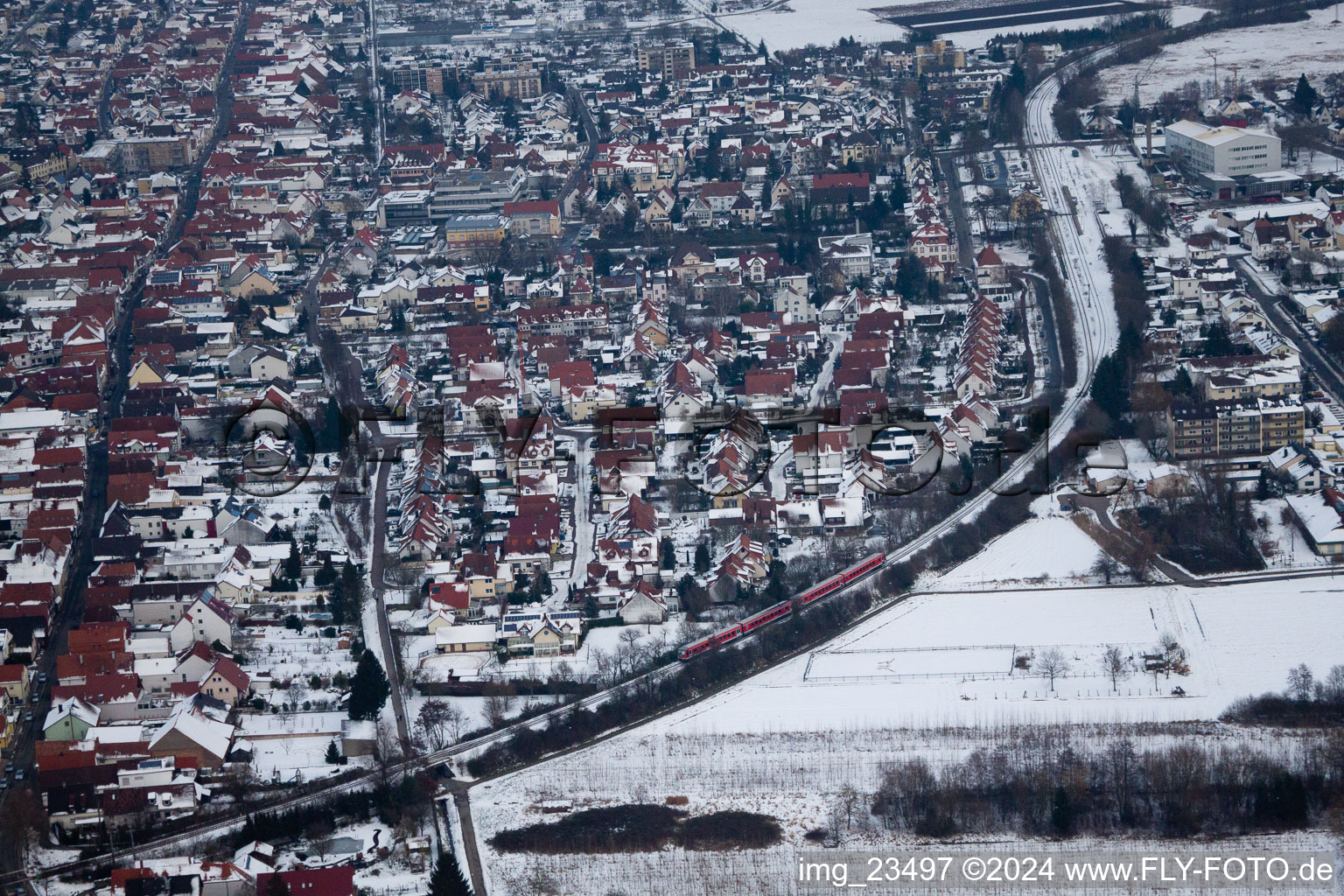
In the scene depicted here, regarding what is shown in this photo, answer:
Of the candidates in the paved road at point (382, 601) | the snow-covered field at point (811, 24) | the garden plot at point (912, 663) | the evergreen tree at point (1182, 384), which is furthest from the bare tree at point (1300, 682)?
the snow-covered field at point (811, 24)

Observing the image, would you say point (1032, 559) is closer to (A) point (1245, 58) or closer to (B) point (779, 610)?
(B) point (779, 610)

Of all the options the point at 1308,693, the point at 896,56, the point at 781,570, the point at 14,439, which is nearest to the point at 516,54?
the point at 896,56

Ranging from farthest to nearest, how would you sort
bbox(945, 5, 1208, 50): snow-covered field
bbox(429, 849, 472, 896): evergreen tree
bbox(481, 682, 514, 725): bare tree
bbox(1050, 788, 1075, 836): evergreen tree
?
1. bbox(945, 5, 1208, 50): snow-covered field
2. bbox(481, 682, 514, 725): bare tree
3. bbox(1050, 788, 1075, 836): evergreen tree
4. bbox(429, 849, 472, 896): evergreen tree

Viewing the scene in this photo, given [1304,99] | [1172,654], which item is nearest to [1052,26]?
[1304,99]

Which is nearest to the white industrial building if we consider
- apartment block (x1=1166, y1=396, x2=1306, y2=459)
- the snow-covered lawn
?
apartment block (x1=1166, y1=396, x2=1306, y2=459)

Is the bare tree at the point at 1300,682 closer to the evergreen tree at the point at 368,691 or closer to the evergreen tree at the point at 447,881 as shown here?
the evergreen tree at the point at 447,881

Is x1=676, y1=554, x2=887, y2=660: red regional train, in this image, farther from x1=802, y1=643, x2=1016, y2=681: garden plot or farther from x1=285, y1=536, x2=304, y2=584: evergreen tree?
x1=285, y1=536, x2=304, y2=584: evergreen tree

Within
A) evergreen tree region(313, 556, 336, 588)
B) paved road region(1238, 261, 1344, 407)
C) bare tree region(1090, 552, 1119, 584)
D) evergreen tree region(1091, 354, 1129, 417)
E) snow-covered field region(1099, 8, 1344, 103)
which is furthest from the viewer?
snow-covered field region(1099, 8, 1344, 103)
